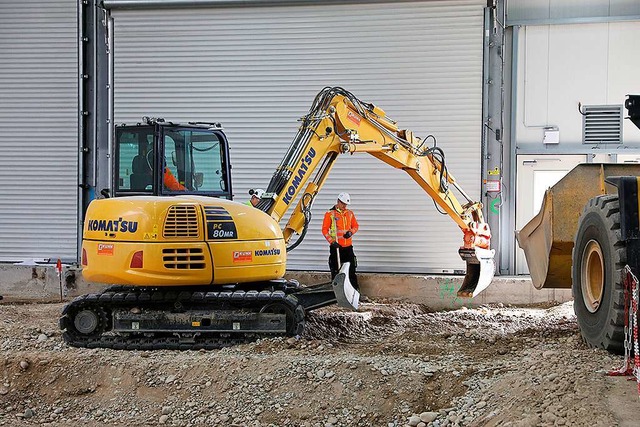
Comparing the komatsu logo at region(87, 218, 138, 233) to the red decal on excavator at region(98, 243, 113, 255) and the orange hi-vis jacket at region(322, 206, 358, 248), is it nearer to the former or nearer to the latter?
the red decal on excavator at region(98, 243, 113, 255)

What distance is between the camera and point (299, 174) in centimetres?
925

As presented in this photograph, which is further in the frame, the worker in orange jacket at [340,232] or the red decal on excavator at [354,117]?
the worker in orange jacket at [340,232]

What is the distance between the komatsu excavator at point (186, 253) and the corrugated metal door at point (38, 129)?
586 centimetres

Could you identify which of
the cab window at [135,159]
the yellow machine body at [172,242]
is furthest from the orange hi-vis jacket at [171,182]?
the yellow machine body at [172,242]

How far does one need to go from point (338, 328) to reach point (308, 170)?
84.1 inches

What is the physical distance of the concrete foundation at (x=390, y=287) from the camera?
40.0 feet

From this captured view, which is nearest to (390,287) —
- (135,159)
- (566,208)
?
(566,208)

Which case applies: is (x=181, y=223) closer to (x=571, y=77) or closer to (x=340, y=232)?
(x=340, y=232)

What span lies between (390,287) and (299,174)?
13.7 feet

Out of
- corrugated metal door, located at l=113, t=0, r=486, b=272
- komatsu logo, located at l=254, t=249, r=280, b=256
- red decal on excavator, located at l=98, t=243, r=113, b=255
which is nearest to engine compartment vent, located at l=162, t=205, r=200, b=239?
red decal on excavator, located at l=98, t=243, r=113, b=255

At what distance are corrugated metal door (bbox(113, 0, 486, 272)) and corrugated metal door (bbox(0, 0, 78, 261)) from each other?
1076mm

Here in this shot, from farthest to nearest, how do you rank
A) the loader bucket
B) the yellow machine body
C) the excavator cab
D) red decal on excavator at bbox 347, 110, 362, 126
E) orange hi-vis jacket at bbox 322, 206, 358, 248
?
orange hi-vis jacket at bbox 322, 206, 358, 248
red decal on excavator at bbox 347, 110, 362, 126
the excavator cab
the yellow machine body
the loader bucket

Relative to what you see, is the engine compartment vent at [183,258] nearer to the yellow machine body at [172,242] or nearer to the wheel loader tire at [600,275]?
the yellow machine body at [172,242]

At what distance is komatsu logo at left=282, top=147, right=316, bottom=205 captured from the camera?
9.20m
